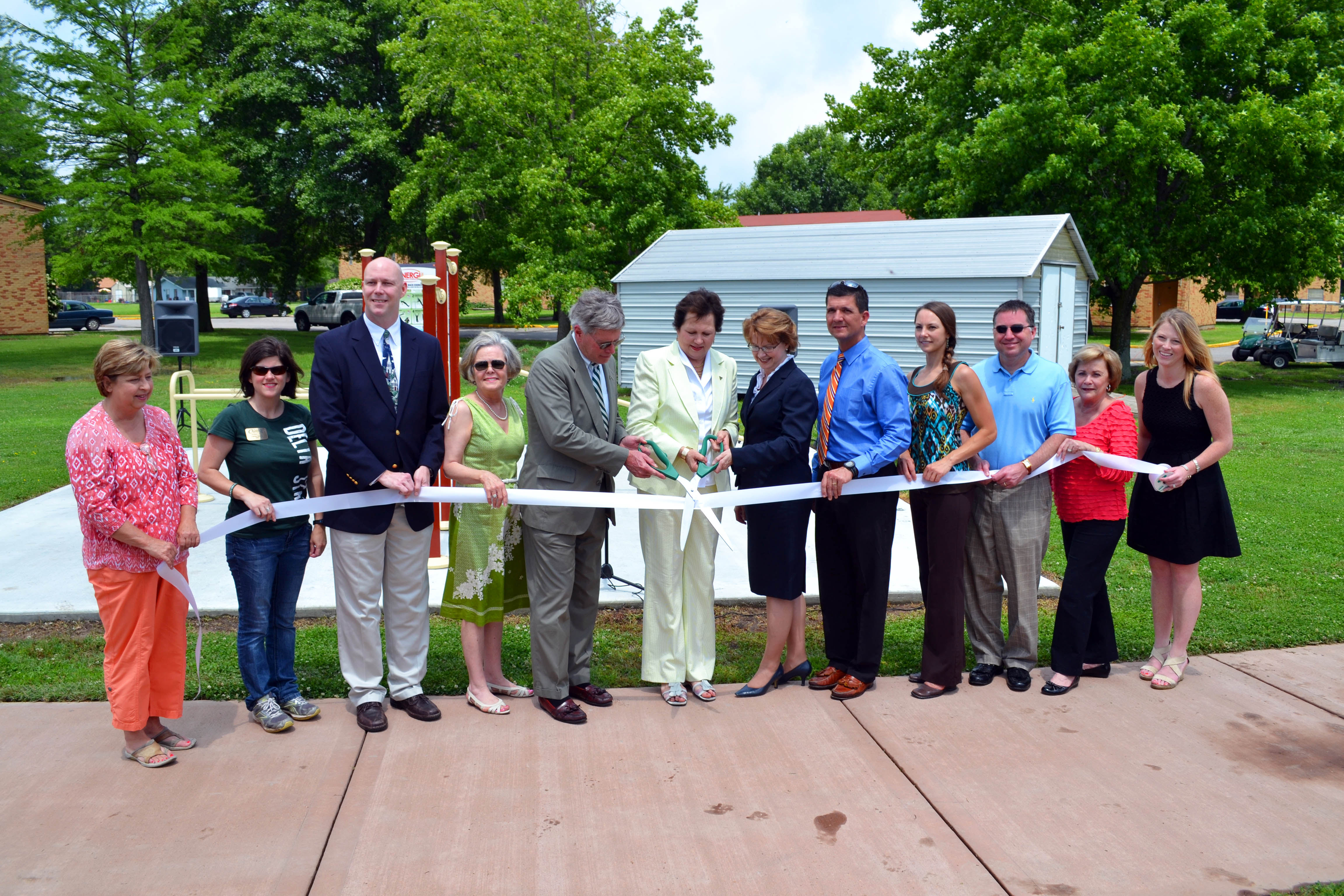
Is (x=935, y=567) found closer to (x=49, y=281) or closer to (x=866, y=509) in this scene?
(x=866, y=509)

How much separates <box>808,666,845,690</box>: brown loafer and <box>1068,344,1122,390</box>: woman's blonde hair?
5.99 ft

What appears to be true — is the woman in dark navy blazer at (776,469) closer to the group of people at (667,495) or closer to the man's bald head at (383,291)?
the group of people at (667,495)

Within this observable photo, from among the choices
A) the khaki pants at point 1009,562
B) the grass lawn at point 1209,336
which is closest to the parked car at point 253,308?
the grass lawn at point 1209,336

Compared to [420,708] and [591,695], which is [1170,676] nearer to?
[591,695]

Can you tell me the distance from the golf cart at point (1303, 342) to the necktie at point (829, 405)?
87.3ft

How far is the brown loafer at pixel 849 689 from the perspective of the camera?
499 cm

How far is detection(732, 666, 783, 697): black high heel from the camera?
16.6 feet

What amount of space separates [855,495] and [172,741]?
3109 millimetres

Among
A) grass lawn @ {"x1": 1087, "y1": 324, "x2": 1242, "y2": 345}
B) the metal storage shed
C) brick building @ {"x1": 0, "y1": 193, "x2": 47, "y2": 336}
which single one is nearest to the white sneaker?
the metal storage shed

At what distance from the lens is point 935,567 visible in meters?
5.01

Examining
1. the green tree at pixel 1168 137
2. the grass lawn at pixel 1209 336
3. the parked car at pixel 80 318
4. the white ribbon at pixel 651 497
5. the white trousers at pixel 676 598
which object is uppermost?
the green tree at pixel 1168 137

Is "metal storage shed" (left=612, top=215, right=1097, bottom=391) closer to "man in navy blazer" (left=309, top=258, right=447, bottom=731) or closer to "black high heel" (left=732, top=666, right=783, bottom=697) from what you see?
"black high heel" (left=732, top=666, right=783, bottom=697)

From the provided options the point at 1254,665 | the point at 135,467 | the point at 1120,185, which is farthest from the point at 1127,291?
the point at 135,467

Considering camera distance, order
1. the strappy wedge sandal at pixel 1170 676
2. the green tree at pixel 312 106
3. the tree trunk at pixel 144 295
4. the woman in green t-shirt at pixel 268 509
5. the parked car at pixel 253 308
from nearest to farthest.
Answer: the woman in green t-shirt at pixel 268 509, the strappy wedge sandal at pixel 1170 676, the tree trunk at pixel 144 295, the green tree at pixel 312 106, the parked car at pixel 253 308
